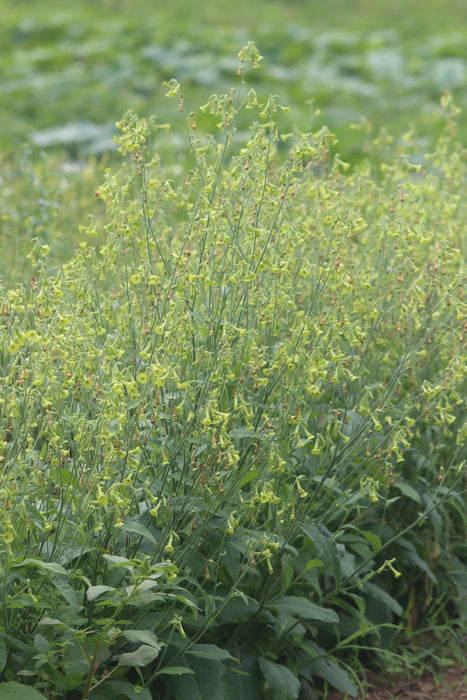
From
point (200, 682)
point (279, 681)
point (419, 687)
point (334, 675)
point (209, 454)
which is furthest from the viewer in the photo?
point (419, 687)

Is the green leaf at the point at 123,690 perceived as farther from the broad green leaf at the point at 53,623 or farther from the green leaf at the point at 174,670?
the broad green leaf at the point at 53,623

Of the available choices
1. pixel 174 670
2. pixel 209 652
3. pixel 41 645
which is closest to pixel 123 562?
pixel 41 645

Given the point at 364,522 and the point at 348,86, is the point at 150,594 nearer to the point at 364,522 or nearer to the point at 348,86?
the point at 364,522

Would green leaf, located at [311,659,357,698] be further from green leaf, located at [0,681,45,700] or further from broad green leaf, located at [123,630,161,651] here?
green leaf, located at [0,681,45,700]

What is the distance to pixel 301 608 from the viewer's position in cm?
299

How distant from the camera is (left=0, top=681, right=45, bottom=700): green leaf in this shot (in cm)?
232

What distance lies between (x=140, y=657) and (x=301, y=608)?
0.69m

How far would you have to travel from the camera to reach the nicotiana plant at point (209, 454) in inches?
96.2

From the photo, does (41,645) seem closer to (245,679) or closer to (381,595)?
(245,679)

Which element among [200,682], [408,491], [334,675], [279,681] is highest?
[408,491]

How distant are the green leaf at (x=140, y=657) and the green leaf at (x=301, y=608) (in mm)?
565

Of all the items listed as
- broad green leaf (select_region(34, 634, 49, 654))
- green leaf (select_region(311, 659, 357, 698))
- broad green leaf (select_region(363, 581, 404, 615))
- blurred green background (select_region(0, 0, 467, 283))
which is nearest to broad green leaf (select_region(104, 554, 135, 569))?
broad green leaf (select_region(34, 634, 49, 654))

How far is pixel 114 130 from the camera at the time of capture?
12.0 meters

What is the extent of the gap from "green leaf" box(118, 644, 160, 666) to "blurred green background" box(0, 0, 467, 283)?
5.74 meters
